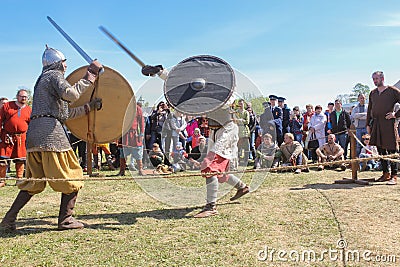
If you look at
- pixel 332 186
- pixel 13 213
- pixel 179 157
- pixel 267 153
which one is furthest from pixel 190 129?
pixel 13 213

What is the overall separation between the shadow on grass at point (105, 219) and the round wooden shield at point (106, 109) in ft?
2.74

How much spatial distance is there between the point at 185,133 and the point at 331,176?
10.5 ft

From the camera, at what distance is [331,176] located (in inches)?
282

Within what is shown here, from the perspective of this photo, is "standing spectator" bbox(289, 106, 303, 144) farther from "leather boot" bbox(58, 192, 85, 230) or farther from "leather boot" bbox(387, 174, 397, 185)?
"leather boot" bbox(58, 192, 85, 230)

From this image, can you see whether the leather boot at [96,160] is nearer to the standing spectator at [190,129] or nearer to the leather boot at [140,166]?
the leather boot at [140,166]

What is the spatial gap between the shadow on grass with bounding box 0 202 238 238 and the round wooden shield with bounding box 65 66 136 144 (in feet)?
2.74

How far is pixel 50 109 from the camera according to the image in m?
3.77

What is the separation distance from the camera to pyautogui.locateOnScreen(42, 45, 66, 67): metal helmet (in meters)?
3.87

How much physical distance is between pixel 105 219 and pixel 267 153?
4.40 metres

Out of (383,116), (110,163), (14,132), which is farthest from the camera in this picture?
(110,163)

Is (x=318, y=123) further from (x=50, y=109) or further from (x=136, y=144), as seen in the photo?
(x=50, y=109)

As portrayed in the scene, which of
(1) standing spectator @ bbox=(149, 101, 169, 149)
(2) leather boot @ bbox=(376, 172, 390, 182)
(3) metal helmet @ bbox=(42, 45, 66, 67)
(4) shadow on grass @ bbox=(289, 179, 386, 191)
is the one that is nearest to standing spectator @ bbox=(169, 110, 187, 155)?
(1) standing spectator @ bbox=(149, 101, 169, 149)

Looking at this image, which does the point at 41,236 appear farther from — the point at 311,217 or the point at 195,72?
the point at 311,217

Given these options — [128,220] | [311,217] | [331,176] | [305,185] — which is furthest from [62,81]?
[331,176]
